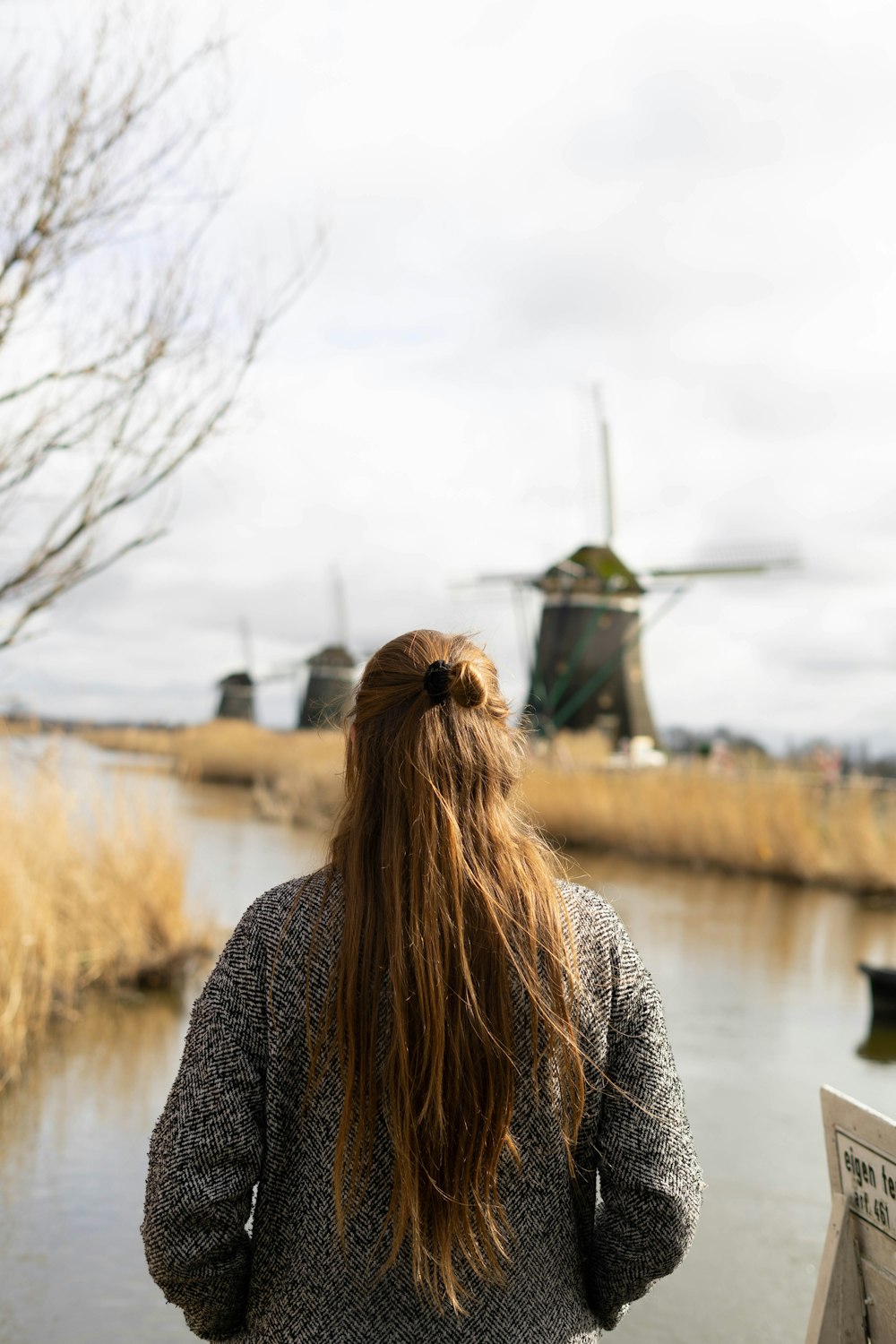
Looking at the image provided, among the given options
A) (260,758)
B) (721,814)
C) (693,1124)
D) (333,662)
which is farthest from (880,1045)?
(333,662)

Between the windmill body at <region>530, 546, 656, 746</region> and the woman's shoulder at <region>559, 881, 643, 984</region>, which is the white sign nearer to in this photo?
the woman's shoulder at <region>559, 881, 643, 984</region>

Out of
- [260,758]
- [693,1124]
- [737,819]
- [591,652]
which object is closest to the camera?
[693,1124]

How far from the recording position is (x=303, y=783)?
58.0ft

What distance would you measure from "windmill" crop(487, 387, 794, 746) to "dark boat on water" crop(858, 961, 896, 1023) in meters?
16.6

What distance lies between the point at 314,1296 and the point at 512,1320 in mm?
201

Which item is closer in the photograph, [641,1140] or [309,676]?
[641,1140]

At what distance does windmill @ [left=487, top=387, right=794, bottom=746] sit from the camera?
2405 cm

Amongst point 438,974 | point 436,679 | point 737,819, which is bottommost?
point 737,819

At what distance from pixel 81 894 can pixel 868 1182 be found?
530 cm

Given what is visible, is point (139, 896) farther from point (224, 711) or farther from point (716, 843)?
point (224, 711)

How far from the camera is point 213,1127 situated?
3.94 ft

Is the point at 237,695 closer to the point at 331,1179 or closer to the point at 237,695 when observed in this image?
the point at 237,695

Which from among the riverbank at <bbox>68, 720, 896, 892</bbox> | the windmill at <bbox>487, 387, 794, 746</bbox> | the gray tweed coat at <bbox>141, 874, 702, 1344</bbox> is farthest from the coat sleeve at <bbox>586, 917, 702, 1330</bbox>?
the windmill at <bbox>487, 387, 794, 746</bbox>

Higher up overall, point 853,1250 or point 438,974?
point 438,974
